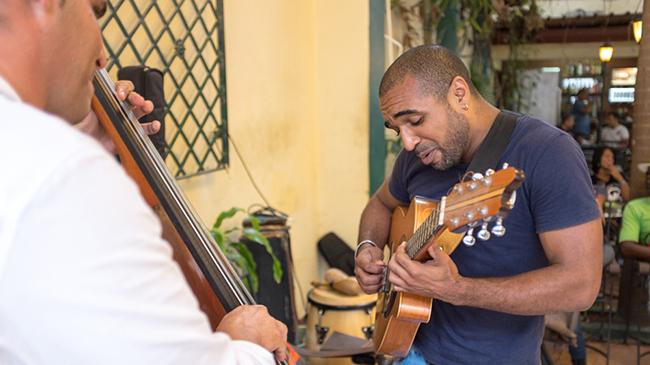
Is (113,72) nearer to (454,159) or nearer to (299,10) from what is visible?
(454,159)

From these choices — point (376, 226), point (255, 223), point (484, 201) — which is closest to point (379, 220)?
point (376, 226)

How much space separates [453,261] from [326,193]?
3.08 metres

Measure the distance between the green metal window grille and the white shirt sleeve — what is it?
2.19 meters

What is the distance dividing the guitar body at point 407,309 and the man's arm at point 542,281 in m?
0.08

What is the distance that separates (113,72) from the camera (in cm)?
272

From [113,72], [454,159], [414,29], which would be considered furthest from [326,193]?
[454,159]

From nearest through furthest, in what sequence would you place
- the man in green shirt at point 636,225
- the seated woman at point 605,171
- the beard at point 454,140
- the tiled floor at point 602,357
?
the beard at point 454,140
the man in green shirt at point 636,225
the tiled floor at point 602,357
the seated woman at point 605,171

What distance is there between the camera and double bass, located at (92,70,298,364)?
1.28 m

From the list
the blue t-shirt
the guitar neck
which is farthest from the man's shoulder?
the blue t-shirt

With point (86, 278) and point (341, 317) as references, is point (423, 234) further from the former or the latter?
point (341, 317)

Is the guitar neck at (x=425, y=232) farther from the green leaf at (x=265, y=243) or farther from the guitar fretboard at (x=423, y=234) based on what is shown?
the green leaf at (x=265, y=243)

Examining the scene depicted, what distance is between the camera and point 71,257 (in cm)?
60

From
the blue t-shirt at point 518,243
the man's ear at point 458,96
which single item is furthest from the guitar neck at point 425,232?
the man's ear at point 458,96

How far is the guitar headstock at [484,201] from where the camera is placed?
1255mm
